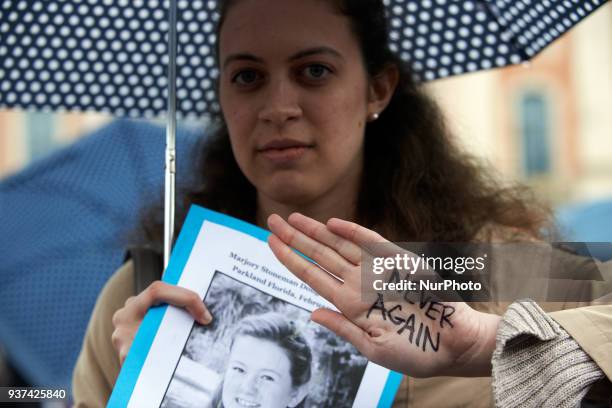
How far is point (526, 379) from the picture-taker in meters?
1.18

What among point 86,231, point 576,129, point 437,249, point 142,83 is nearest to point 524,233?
point 437,249

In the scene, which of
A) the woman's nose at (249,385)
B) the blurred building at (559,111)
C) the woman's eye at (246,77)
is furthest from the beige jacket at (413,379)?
the blurred building at (559,111)

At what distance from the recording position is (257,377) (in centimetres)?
149

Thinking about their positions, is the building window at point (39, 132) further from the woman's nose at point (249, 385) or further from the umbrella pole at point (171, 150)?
the woman's nose at point (249, 385)

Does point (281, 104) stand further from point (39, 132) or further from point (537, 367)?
point (39, 132)

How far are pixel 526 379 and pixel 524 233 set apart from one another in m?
0.84

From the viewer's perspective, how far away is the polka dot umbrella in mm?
2180

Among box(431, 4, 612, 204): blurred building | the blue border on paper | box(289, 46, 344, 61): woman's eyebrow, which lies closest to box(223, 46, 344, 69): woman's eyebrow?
box(289, 46, 344, 61): woman's eyebrow

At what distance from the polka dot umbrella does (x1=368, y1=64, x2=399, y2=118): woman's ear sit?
0.12 m

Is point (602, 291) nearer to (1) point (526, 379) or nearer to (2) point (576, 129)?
(1) point (526, 379)

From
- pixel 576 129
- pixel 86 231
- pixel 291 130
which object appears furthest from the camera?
pixel 576 129

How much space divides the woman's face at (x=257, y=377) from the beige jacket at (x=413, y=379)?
0.30m

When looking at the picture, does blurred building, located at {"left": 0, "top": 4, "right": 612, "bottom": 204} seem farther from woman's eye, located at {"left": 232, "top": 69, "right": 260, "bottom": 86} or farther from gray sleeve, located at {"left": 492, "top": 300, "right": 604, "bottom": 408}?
gray sleeve, located at {"left": 492, "top": 300, "right": 604, "bottom": 408}

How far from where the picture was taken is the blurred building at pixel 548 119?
66.1ft
